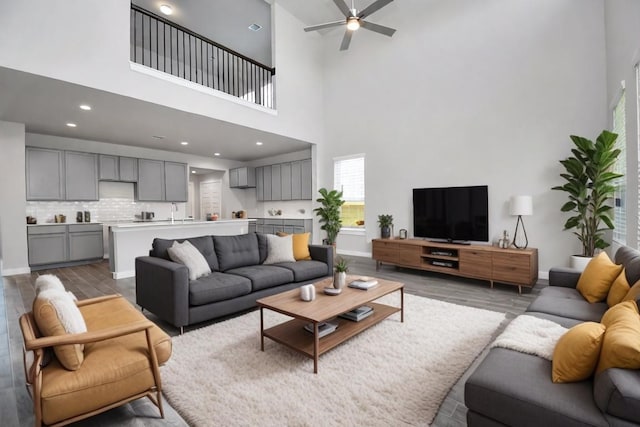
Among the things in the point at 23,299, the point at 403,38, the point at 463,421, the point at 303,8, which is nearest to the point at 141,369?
the point at 463,421

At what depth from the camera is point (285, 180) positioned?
8.41m

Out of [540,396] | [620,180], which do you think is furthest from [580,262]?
[540,396]

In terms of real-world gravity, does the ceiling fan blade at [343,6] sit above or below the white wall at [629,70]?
above

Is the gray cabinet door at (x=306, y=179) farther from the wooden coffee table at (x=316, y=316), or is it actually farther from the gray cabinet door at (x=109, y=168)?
the wooden coffee table at (x=316, y=316)

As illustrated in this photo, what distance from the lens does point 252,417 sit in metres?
1.76

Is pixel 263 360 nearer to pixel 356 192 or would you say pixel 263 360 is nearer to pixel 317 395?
pixel 317 395

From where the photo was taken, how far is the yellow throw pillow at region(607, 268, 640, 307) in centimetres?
214

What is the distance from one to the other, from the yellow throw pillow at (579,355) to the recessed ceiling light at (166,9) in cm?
822

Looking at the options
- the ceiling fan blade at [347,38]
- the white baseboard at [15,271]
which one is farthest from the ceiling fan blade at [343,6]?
the white baseboard at [15,271]

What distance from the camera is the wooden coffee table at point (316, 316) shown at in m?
2.25

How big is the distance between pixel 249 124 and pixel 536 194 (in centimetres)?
506

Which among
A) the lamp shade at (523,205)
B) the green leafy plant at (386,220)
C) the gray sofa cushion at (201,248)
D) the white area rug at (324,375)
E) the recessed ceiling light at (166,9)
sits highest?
the recessed ceiling light at (166,9)

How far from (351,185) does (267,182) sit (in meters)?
2.88

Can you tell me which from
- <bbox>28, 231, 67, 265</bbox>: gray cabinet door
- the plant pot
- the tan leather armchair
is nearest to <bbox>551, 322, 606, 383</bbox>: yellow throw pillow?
the tan leather armchair
